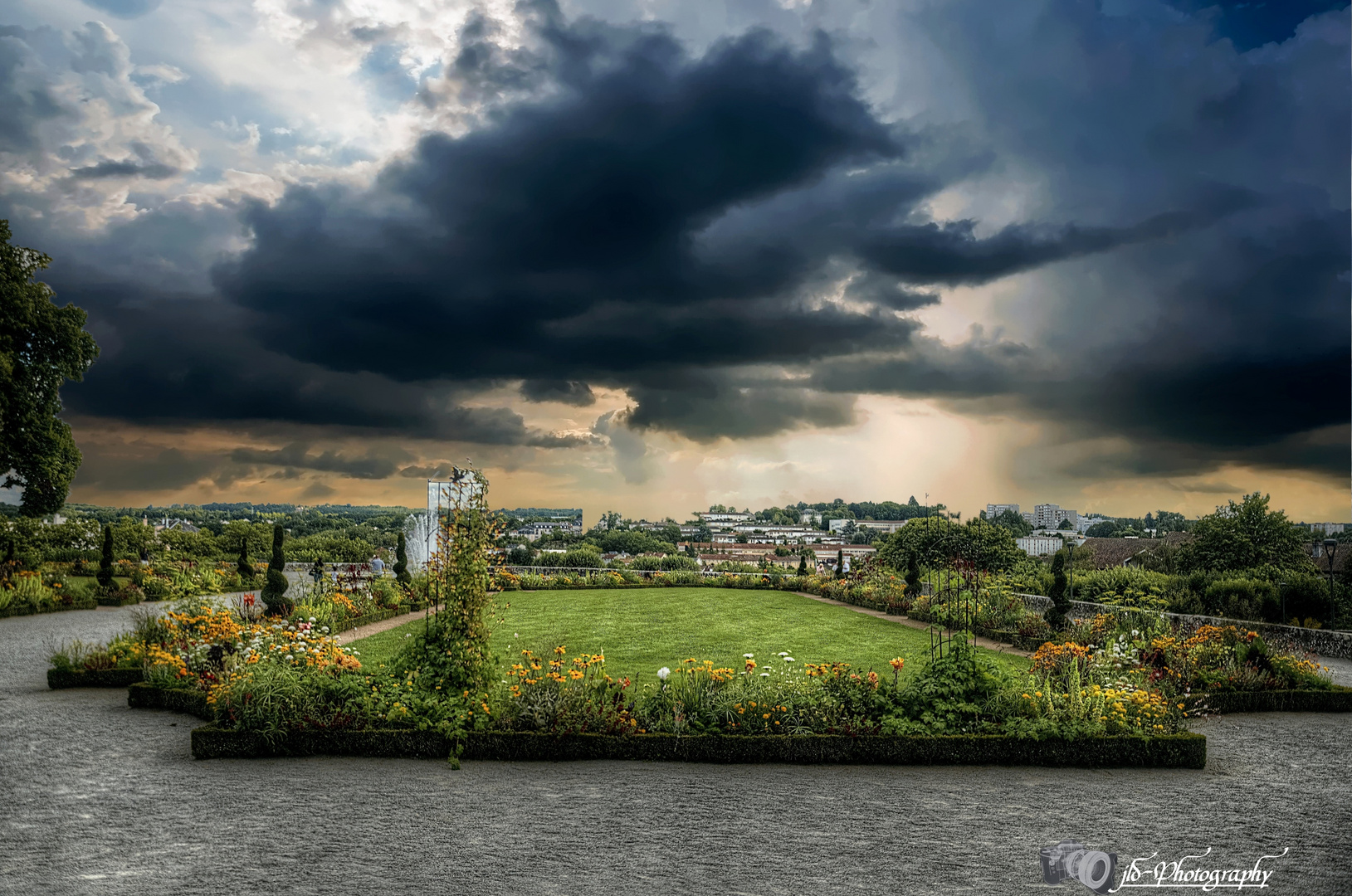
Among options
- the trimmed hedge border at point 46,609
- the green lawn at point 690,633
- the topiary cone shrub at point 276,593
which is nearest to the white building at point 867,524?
the green lawn at point 690,633

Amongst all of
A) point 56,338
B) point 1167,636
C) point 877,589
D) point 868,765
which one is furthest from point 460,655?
point 56,338

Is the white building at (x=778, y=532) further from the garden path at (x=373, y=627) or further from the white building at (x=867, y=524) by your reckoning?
the garden path at (x=373, y=627)

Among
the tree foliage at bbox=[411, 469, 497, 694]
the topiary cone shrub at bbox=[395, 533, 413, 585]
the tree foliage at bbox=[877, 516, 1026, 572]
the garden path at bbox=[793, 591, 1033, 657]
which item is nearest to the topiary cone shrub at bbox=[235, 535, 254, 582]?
the topiary cone shrub at bbox=[395, 533, 413, 585]

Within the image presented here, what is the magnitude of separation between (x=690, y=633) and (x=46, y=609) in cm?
1541

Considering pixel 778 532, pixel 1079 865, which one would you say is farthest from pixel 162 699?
pixel 778 532

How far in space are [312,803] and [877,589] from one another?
16304 mm

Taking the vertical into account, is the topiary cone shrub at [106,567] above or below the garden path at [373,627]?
above

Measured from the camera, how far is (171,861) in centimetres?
473

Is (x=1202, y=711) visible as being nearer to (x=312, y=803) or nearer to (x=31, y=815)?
(x=312, y=803)

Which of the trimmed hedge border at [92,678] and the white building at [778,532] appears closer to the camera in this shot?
the trimmed hedge border at [92,678]

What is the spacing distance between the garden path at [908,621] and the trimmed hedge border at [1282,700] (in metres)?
2.86

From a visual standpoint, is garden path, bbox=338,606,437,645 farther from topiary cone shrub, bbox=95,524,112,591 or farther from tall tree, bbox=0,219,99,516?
tall tree, bbox=0,219,99,516

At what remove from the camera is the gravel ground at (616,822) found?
4500 millimetres

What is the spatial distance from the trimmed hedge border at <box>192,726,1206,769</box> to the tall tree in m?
18.4
